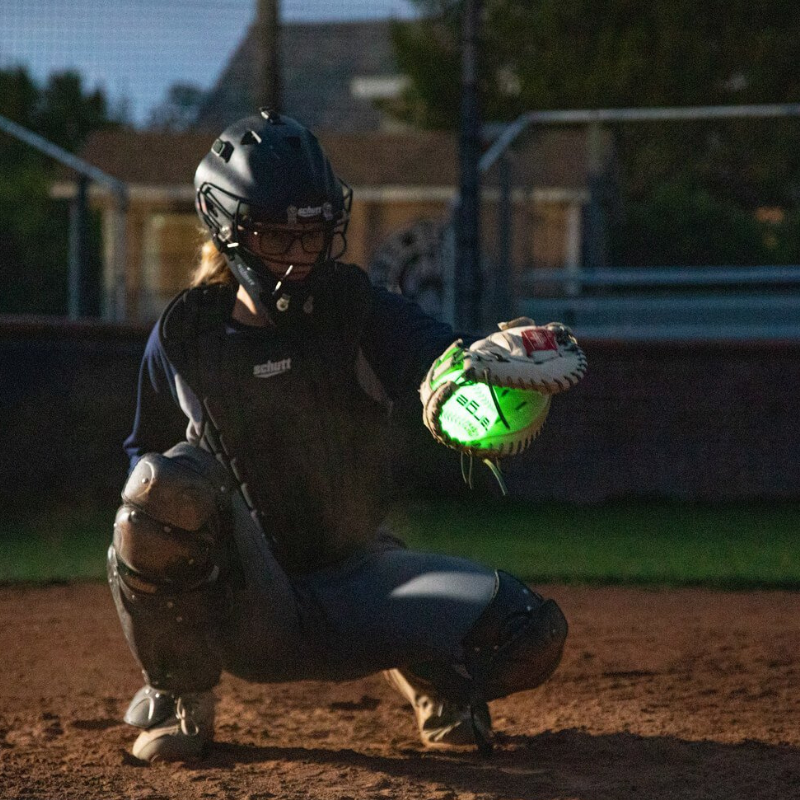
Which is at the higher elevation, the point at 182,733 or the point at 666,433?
the point at 666,433

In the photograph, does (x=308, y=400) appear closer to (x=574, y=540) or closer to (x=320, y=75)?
(x=574, y=540)

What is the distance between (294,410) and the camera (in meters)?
3.32

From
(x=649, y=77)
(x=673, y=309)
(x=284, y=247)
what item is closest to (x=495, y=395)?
(x=284, y=247)

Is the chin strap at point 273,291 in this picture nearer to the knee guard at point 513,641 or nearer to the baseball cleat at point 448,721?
the knee guard at point 513,641

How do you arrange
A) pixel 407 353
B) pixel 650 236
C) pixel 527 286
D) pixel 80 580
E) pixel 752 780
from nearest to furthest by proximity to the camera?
pixel 752 780 < pixel 407 353 < pixel 80 580 < pixel 527 286 < pixel 650 236

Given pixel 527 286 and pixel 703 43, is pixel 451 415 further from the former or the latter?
pixel 703 43

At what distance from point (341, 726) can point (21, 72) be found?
13.3m

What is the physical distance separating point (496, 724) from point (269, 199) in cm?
161

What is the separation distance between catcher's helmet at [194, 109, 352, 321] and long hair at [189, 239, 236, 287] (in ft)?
0.32

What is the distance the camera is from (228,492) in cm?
313

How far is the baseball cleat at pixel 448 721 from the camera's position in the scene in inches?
129

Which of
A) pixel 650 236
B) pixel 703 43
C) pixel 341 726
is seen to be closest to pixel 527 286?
pixel 650 236

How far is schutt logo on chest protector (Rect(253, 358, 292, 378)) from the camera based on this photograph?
130 inches

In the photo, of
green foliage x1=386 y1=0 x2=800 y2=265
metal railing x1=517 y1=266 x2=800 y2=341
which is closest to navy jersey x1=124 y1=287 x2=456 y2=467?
metal railing x1=517 y1=266 x2=800 y2=341
